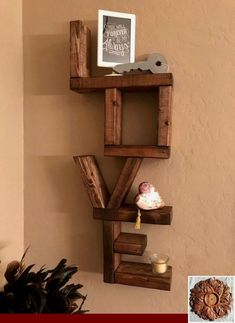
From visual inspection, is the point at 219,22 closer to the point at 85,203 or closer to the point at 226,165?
the point at 226,165

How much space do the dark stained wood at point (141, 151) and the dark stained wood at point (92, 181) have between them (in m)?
0.08

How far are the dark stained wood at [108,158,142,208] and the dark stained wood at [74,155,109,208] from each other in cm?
3

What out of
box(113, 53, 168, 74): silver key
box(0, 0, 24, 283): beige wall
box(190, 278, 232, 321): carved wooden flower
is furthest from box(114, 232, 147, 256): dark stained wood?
box(113, 53, 168, 74): silver key

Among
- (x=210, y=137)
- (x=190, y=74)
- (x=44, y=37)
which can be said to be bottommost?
(x=210, y=137)

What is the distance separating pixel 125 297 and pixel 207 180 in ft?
1.58

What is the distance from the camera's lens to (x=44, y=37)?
975mm

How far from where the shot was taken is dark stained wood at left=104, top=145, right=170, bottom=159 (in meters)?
0.81

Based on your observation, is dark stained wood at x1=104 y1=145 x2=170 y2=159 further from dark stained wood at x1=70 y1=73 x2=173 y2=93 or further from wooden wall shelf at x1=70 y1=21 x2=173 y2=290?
dark stained wood at x1=70 y1=73 x2=173 y2=93

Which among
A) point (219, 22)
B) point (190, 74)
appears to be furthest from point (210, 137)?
point (219, 22)

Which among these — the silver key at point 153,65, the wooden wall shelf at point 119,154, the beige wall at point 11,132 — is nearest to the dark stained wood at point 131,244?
the wooden wall shelf at point 119,154

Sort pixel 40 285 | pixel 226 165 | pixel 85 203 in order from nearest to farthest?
pixel 40 285 < pixel 226 165 < pixel 85 203

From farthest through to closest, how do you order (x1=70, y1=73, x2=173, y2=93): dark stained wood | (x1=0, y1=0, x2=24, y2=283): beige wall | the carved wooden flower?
(x1=0, y1=0, x2=24, y2=283): beige wall, (x1=70, y1=73, x2=173, y2=93): dark stained wood, the carved wooden flower

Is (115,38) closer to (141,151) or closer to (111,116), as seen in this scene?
(111,116)

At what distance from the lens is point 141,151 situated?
82 centimetres
